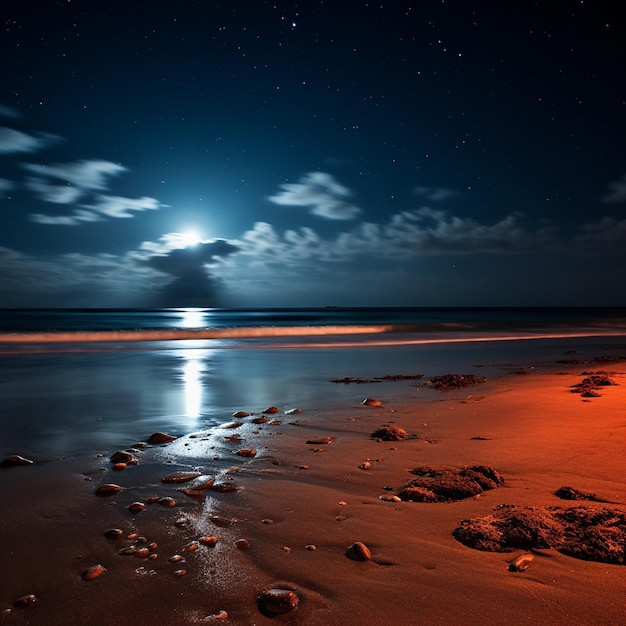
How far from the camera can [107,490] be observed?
320 cm

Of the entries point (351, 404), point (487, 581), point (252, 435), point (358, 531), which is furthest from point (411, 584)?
point (351, 404)

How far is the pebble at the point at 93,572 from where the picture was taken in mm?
2143

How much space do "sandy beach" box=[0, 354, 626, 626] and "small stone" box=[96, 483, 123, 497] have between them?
0.14 ft

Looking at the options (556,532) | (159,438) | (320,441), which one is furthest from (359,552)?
(159,438)

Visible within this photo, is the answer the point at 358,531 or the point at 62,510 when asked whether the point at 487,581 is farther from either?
the point at 62,510

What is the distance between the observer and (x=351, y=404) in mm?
6453

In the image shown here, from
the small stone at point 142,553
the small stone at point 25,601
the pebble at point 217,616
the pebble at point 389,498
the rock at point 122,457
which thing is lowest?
the rock at point 122,457

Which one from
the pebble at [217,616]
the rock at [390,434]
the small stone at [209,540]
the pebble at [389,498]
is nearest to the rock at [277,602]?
the pebble at [217,616]

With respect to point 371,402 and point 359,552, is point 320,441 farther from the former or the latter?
point 359,552

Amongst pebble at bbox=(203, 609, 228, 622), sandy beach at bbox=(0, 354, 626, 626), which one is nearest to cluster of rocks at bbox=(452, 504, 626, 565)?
sandy beach at bbox=(0, 354, 626, 626)

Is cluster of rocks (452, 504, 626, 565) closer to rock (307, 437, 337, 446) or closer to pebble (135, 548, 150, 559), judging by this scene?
pebble (135, 548, 150, 559)

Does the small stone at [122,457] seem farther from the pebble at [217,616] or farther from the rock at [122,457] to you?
the pebble at [217,616]

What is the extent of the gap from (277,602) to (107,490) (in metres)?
1.82

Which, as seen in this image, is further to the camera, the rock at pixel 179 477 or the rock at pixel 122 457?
the rock at pixel 122 457
